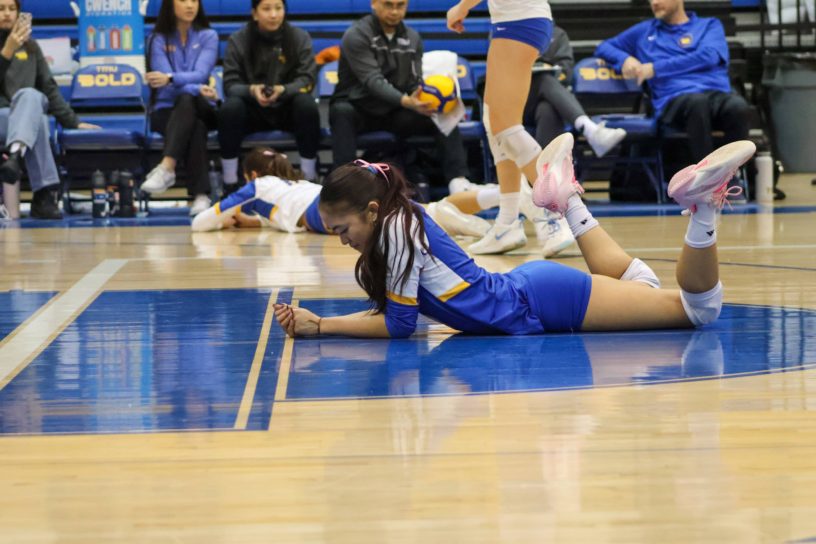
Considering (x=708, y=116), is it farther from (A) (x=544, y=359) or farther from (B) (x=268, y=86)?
(A) (x=544, y=359)

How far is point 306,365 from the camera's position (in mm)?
2857

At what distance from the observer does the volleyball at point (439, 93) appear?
26.1ft

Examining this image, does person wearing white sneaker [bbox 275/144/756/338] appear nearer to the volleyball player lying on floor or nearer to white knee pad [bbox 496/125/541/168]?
white knee pad [bbox 496/125/541/168]

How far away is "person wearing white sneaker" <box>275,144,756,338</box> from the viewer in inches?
118

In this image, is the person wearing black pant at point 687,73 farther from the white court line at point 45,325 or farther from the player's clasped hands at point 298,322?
the player's clasped hands at point 298,322

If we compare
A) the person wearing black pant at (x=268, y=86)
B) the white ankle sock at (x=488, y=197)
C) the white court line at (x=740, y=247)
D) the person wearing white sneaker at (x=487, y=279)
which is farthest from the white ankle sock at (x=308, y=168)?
the person wearing white sneaker at (x=487, y=279)

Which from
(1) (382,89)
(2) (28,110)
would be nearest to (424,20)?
(1) (382,89)

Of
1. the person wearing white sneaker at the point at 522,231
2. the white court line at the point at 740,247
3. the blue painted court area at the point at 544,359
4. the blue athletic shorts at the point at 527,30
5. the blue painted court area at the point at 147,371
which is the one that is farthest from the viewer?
the white court line at the point at 740,247

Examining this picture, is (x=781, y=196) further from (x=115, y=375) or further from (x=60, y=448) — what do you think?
(x=60, y=448)

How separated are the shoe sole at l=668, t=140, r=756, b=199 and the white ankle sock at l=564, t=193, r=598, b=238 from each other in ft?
1.51

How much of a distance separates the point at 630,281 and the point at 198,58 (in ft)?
19.0

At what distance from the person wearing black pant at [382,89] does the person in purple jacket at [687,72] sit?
140 centimetres

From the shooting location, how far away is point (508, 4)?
15.0ft

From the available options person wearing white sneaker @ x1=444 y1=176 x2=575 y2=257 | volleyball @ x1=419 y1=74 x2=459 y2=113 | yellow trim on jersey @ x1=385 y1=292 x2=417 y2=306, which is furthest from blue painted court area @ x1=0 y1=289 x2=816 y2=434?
volleyball @ x1=419 y1=74 x2=459 y2=113
